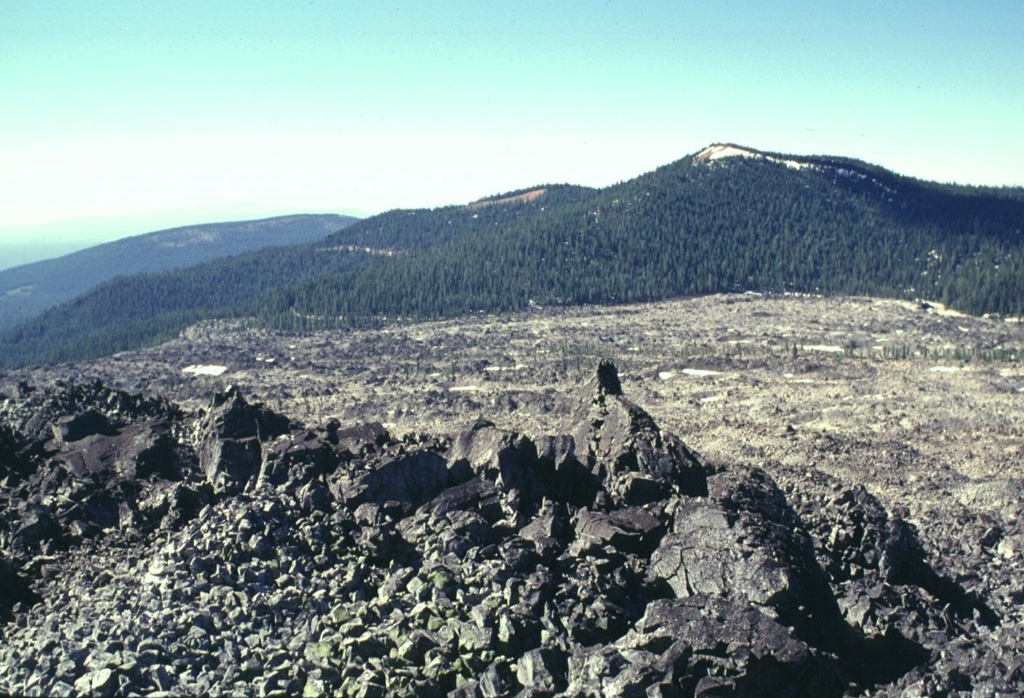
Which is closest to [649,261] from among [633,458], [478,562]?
[633,458]

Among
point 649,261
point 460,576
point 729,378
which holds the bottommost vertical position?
point 729,378

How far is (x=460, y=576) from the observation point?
920 inches

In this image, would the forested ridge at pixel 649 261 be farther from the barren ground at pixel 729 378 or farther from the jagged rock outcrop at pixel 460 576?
the jagged rock outcrop at pixel 460 576

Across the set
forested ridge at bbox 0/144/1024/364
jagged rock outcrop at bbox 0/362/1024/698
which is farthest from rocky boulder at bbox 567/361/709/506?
forested ridge at bbox 0/144/1024/364

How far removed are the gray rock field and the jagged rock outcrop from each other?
67 mm

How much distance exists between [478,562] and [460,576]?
635mm

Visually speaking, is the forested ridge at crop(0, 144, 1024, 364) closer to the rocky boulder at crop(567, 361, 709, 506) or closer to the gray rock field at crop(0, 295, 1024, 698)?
the gray rock field at crop(0, 295, 1024, 698)

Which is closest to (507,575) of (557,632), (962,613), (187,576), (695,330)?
(557,632)

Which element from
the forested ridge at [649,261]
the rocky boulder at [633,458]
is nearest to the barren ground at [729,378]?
the forested ridge at [649,261]

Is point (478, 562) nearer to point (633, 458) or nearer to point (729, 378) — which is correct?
point (633, 458)

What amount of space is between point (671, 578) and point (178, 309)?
11380 cm

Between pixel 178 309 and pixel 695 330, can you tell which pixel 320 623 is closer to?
pixel 695 330

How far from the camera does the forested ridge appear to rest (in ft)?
344

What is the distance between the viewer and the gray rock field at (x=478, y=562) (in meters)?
20.4
